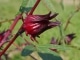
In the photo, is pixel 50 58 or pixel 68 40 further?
pixel 68 40

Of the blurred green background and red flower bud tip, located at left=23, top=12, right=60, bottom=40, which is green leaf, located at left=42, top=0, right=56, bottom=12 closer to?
red flower bud tip, located at left=23, top=12, right=60, bottom=40

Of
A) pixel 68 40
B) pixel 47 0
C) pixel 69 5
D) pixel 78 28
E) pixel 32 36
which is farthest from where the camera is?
pixel 69 5

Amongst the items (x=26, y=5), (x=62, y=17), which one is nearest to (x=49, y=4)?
(x=26, y=5)

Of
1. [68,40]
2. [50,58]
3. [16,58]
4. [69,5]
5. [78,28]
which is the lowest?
[69,5]

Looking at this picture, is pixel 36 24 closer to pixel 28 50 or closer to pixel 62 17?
pixel 28 50

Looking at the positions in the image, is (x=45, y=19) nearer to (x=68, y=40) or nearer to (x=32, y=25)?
(x=32, y=25)

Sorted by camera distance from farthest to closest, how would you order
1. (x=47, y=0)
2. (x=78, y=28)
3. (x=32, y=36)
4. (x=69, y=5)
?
(x=69, y=5) → (x=78, y=28) → (x=47, y=0) → (x=32, y=36)

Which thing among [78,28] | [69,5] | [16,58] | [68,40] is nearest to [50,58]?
[68,40]

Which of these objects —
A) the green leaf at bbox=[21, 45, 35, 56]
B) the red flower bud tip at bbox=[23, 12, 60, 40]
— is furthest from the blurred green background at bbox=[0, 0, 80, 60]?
the red flower bud tip at bbox=[23, 12, 60, 40]
